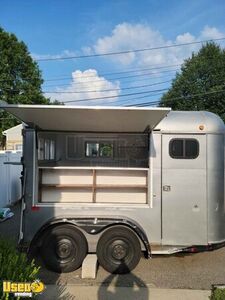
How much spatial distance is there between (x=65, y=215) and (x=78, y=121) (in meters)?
1.60

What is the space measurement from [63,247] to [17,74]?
42.9m

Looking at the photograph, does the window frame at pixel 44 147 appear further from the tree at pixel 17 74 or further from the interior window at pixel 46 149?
the tree at pixel 17 74

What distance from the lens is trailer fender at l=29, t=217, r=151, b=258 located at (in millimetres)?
6965

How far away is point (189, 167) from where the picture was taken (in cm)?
715

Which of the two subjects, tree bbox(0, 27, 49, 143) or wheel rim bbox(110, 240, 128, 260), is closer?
wheel rim bbox(110, 240, 128, 260)

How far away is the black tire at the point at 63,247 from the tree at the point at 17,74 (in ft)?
123


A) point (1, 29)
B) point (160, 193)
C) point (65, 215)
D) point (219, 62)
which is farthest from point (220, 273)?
point (1, 29)

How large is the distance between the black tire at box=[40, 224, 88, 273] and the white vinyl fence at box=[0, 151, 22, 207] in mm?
7026

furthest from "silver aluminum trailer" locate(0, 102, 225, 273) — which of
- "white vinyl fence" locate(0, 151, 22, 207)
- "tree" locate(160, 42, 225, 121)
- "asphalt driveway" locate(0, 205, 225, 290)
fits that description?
"tree" locate(160, 42, 225, 121)

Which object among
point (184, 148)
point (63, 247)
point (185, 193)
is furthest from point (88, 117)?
point (63, 247)

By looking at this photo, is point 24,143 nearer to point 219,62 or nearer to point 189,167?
point 189,167

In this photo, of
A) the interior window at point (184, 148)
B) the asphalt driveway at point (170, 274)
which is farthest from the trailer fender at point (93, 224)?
the interior window at point (184, 148)

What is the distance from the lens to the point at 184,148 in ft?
23.6

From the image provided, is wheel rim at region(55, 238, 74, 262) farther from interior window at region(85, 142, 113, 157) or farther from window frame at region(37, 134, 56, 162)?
interior window at region(85, 142, 113, 157)
